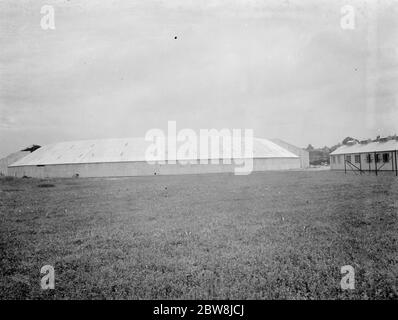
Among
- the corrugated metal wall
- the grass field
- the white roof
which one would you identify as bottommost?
the grass field

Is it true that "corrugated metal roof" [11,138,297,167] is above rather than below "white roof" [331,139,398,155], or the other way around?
above

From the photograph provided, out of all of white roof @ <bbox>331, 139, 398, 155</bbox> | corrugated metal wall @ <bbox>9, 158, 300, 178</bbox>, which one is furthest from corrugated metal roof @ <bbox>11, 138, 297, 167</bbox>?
white roof @ <bbox>331, 139, 398, 155</bbox>

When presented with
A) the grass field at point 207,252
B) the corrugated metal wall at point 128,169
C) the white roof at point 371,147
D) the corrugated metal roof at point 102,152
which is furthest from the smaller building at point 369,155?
the grass field at point 207,252

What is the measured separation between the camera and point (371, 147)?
38031 millimetres

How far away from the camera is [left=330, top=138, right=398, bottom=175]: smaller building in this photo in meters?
33.7

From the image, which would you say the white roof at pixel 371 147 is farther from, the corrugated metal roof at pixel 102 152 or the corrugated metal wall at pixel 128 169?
the corrugated metal wall at pixel 128 169

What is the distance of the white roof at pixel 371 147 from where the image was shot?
34494 mm

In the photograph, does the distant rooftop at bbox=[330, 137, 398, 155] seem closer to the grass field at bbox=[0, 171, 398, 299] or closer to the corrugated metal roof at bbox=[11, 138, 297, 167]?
the corrugated metal roof at bbox=[11, 138, 297, 167]

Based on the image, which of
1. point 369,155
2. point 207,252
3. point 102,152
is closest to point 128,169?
point 102,152

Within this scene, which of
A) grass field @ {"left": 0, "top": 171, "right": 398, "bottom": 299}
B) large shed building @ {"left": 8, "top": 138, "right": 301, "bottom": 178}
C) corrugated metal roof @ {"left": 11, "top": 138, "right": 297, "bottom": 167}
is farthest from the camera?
corrugated metal roof @ {"left": 11, "top": 138, "right": 297, "bottom": 167}

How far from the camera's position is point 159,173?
167 ft

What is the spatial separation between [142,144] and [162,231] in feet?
167
